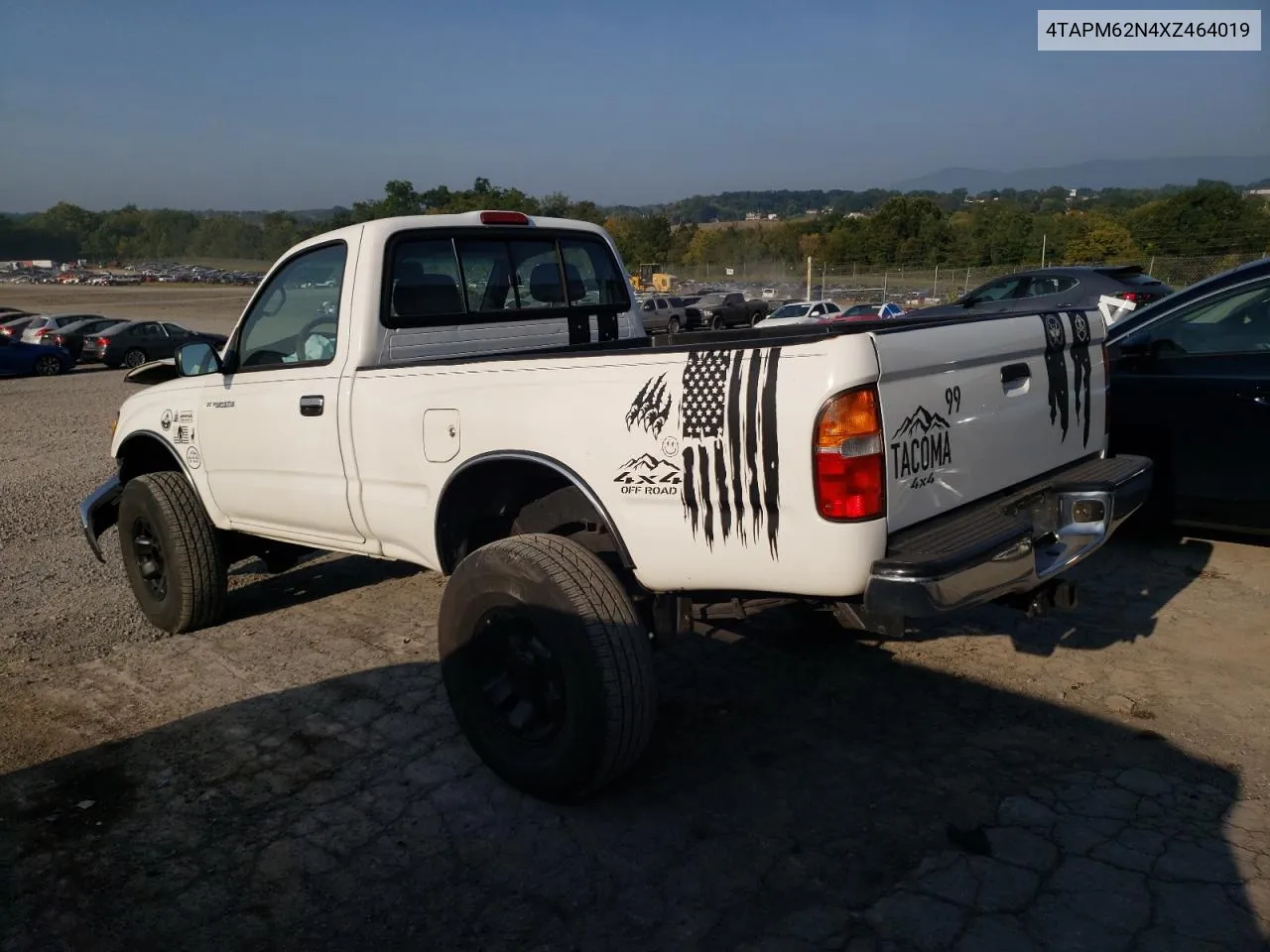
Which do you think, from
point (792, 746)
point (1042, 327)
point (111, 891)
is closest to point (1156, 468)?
point (1042, 327)

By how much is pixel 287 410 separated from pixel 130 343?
2691 centimetres

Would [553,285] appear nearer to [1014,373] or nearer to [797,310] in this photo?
[1014,373]

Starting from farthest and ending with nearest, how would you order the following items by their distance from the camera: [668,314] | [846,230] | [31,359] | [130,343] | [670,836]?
[846,230]
[668,314]
[130,343]
[31,359]
[670,836]

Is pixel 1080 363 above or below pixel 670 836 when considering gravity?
above

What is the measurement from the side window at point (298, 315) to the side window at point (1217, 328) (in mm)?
4448

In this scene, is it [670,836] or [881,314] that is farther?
[881,314]

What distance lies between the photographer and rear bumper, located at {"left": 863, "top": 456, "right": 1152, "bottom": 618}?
282 cm

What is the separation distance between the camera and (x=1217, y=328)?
18.6 feet

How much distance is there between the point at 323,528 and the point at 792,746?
7.37 ft

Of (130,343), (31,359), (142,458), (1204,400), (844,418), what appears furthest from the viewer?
(130,343)

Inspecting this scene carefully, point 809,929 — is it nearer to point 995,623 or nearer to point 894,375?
point 894,375

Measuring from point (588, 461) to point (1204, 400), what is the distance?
152 inches

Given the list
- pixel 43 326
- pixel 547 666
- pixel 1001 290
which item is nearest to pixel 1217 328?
pixel 547 666

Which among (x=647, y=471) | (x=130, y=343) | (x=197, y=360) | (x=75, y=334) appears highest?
(x=197, y=360)
